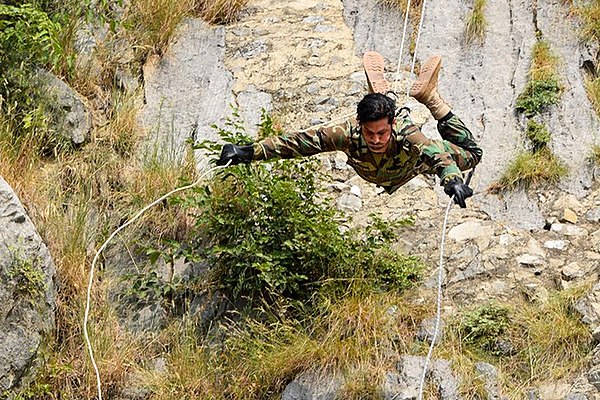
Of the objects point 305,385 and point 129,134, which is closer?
point 305,385

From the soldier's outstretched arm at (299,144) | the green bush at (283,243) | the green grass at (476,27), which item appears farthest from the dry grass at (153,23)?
the soldier's outstretched arm at (299,144)

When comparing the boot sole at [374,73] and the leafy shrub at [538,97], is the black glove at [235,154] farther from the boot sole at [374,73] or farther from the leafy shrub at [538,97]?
the leafy shrub at [538,97]

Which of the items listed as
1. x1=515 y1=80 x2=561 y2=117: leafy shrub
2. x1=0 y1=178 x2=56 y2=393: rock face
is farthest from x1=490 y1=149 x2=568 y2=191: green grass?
x1=0 y1=178 x2=56 y2=393: rock face

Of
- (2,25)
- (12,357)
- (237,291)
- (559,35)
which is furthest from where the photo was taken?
(559,35)

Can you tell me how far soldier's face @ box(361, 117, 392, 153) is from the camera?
575 cm

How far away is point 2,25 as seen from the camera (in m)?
7.60

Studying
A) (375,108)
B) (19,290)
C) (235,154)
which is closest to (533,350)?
(375,108)

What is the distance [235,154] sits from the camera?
18.8 feet

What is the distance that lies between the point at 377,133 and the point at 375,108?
168 mm

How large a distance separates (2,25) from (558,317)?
4.43 meters

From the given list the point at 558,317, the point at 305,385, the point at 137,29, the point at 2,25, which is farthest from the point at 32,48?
the point at 558,317

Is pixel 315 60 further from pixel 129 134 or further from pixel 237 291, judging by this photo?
pixel 237 291

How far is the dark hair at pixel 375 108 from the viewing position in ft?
18.6

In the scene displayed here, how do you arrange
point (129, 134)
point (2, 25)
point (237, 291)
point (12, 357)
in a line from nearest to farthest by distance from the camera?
point (12, 357) < point (237, 291) < point (2, 25) < point (129, 134)
